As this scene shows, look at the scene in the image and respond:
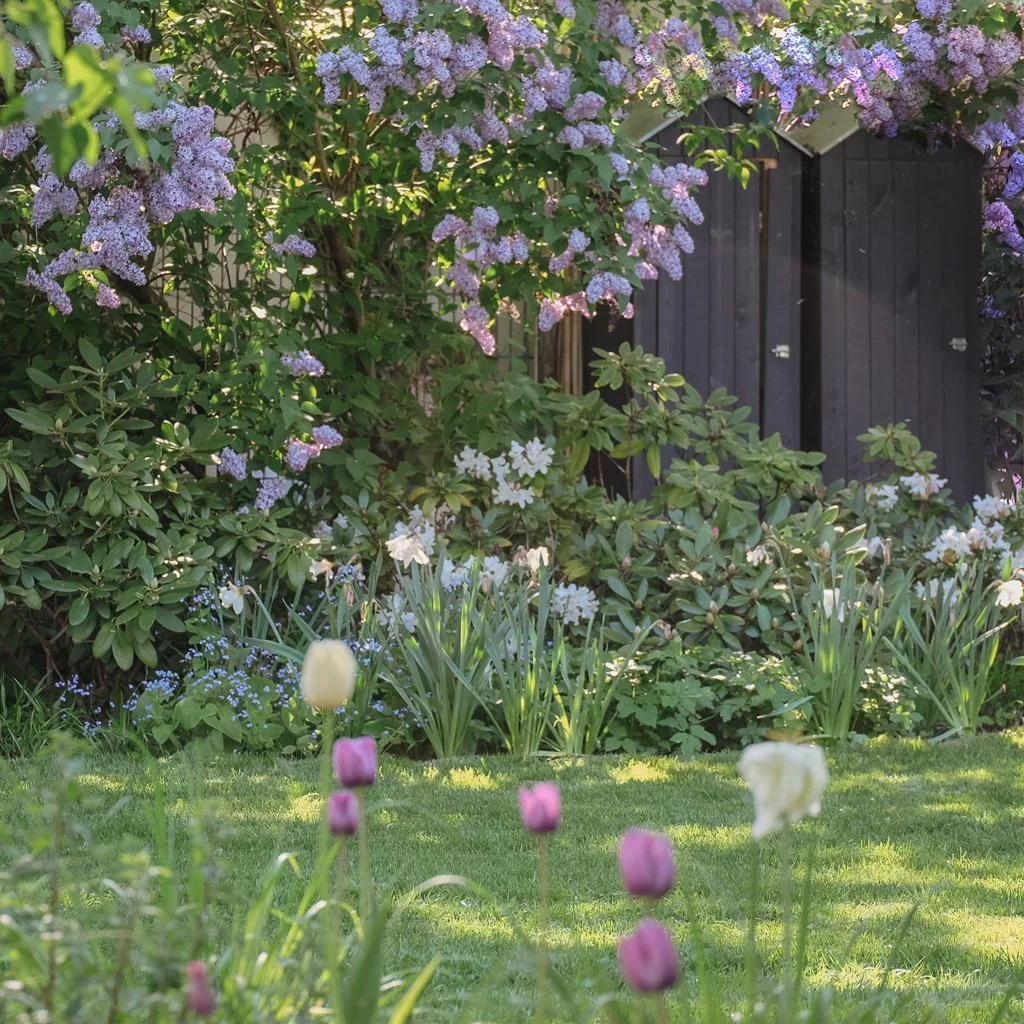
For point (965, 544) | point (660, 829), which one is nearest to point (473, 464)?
point (965, 544)

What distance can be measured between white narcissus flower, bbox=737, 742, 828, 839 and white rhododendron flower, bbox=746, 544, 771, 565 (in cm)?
368

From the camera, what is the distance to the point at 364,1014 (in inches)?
54.9

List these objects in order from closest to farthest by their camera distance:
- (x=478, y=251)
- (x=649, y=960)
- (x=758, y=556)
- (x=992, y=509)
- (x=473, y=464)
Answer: (x=649, y=960) < (x=478, y=251) < (x=758, y=556) < (x=473, y=464) < (x=992, y=509)

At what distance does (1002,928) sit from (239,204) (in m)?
Answer: 2.91

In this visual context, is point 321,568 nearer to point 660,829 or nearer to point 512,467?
point 512,467

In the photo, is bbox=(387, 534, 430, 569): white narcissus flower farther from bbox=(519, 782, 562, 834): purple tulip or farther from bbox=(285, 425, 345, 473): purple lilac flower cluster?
bbox=(519, 782, 562, 834): purple tulip

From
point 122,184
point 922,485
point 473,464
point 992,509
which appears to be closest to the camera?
point 122,184

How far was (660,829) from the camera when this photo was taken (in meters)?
3.39

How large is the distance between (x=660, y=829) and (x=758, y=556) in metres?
1.77

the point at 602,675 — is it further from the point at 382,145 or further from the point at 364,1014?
the point at 364,1014

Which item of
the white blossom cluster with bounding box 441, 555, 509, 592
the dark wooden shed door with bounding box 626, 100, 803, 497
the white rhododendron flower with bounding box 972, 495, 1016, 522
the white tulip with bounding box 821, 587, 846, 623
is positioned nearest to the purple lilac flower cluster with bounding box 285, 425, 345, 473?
the white blossom cluster with bounding box 441, 555, 509, 592

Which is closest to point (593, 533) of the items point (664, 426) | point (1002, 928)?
point (664, 426)

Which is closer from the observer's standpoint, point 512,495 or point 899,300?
point 512,495

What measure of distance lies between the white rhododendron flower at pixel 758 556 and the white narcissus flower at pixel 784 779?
3.68 meters
